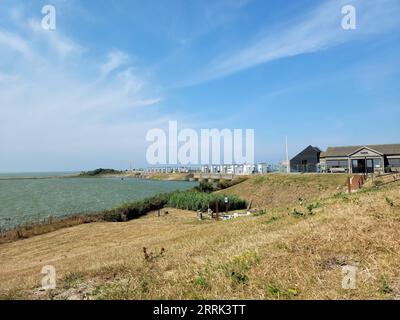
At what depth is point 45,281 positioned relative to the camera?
899 cm

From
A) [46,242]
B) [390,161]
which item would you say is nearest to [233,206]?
[46,242]

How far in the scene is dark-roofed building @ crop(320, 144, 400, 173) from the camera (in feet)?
188

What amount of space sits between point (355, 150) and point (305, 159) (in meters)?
10.5

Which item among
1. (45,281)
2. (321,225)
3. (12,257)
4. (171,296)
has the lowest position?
(12,257)

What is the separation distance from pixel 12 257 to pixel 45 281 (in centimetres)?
1360

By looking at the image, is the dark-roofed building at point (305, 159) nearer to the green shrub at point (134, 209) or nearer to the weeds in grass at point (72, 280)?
the green shrub at point (134, 209)

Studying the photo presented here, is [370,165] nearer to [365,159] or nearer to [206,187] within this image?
[365,159]

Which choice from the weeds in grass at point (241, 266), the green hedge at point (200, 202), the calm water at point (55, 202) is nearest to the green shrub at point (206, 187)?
the calm water at point (55, 202)

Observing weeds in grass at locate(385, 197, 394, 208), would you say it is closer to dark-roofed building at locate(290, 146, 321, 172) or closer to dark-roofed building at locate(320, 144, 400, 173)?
dark-roofed building at locate(320, 144, 400, 173)

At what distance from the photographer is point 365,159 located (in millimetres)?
58281

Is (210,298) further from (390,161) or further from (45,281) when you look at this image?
(390,161)

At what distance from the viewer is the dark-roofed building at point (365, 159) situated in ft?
188

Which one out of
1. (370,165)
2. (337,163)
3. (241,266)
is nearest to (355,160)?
(370,165)

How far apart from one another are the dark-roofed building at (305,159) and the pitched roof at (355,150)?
1546 mm
